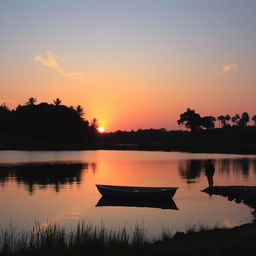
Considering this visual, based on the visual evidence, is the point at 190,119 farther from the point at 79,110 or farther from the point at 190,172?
the point at 190,172

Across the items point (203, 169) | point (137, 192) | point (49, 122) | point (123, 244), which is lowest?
point (203, 169)

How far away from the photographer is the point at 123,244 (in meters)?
14.1

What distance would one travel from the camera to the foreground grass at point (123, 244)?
44.2 feet

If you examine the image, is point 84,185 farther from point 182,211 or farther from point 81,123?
point 81,123

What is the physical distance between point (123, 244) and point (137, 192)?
69.2 feet

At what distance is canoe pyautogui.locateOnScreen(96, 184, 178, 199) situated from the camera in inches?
1391

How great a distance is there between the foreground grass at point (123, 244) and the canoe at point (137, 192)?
51.4ft

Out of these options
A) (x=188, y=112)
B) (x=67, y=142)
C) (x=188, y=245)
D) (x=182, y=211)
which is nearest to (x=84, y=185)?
(x=182, y=211)

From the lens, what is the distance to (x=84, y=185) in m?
50.8

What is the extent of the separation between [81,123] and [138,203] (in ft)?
495

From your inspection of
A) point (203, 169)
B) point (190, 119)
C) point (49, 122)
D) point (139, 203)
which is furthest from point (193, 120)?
point (139, 203)

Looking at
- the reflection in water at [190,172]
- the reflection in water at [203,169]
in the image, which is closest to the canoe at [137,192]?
the reflection in water at [203,169]

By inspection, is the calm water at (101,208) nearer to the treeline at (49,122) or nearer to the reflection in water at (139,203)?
the reflection in water at (139,203)

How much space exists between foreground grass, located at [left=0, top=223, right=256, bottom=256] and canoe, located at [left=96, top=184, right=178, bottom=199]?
15.7m
